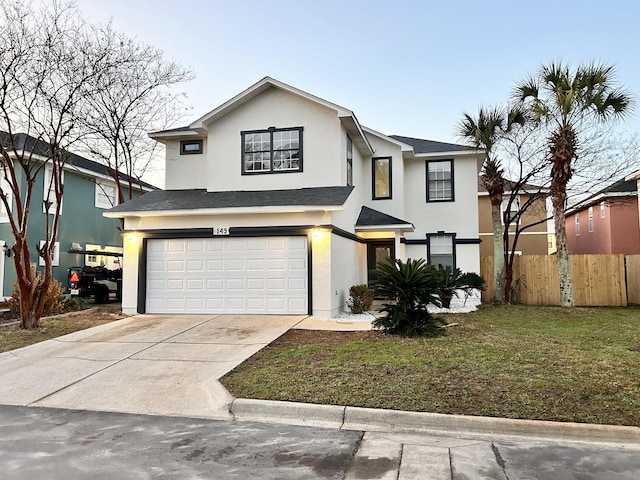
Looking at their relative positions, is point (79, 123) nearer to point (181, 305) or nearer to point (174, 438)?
point (181, 305)

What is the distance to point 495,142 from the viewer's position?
15.2 metres

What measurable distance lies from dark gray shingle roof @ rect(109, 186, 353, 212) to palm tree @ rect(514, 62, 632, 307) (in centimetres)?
667

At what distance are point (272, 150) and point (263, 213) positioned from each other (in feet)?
7.84

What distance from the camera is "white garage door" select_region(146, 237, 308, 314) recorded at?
39.3 ft

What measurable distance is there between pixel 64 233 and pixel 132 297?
852 cm

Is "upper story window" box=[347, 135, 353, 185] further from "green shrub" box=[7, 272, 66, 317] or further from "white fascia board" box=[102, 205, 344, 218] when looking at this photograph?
"green shrub" box=[7, 272, 66, 317]

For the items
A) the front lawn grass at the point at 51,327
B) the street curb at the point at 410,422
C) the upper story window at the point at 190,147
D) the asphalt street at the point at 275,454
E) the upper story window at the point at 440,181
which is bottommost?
the asphalt street at the point at 275,454

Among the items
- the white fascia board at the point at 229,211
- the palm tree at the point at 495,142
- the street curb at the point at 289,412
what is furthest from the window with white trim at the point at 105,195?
the street curb at the point at 289,412

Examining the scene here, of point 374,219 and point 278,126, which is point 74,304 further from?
point 374,219

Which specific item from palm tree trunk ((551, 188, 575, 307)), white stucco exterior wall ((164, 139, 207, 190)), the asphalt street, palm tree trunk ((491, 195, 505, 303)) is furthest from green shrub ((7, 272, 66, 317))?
palm tree trunk ((551, 188, 575, 307))

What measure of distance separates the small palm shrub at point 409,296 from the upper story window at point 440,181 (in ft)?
25.8

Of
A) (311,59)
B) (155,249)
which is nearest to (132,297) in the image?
(155,249)

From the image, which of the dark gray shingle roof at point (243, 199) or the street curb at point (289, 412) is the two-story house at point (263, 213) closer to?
the dark gray shingle roof at point (243, 199)

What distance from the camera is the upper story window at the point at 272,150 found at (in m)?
13.4
